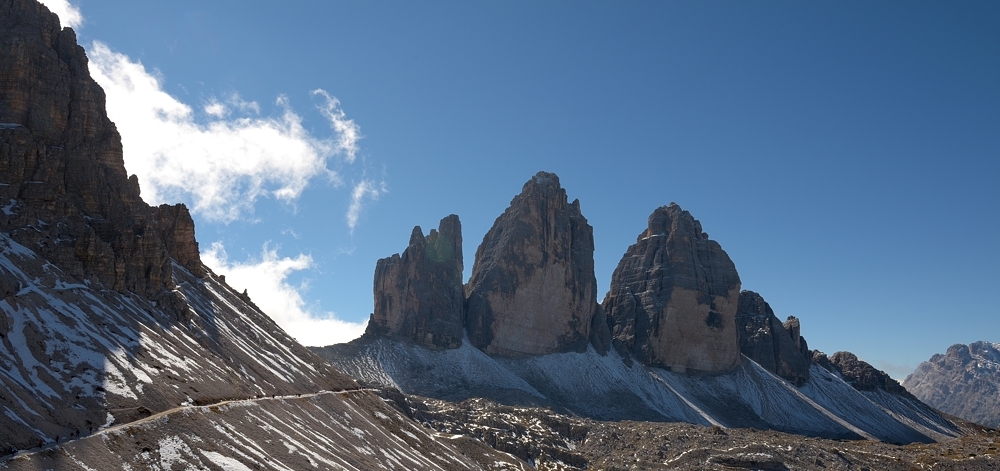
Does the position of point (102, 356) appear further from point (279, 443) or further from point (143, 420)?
point (279, 443)

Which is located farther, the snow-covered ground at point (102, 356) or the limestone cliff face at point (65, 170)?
the limestone cliff face at point (65, 170)

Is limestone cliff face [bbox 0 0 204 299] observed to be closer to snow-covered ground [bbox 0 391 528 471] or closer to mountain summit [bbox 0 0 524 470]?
mountain summit [bbox 0 0 524 470]

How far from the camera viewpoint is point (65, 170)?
273 feet

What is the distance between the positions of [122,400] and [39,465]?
1226 centimetres

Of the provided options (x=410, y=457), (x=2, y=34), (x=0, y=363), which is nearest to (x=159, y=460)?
(x=0, y=363)

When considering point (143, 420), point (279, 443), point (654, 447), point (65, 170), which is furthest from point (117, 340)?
point (654, 447)

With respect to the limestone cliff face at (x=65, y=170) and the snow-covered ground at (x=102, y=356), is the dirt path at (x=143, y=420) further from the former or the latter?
the limestone cliff face at (x=65, y=170)

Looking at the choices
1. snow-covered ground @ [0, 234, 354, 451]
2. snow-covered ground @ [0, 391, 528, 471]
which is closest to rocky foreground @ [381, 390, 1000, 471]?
snow-covered ground @ [0, 391, 528, 471]

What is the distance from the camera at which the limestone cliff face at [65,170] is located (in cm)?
7562

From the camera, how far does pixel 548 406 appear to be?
173 m

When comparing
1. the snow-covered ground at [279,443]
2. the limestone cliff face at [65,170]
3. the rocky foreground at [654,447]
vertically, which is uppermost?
the limestone cliff face at [65,170]

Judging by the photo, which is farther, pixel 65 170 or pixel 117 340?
pixel 65 170

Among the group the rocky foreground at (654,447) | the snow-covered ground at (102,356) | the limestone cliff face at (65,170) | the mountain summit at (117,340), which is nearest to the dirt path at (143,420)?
the mountain summit at (117,340)

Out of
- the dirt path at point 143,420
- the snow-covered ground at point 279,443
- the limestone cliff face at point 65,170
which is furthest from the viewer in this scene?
the limestone cliff face at point 65,170
